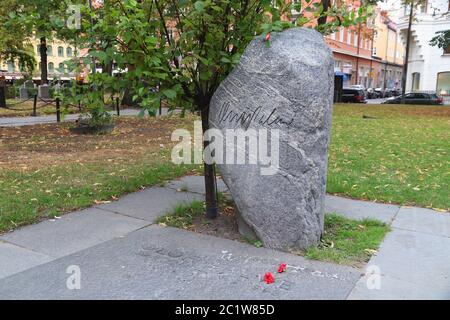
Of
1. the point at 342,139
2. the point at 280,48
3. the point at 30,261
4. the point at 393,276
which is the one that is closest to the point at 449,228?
the point at 393,276

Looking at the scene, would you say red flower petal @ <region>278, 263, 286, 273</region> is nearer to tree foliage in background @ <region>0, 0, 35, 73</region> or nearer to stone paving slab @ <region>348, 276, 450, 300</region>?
stone paving slab @ <region>348, 276, 450, 300</region>

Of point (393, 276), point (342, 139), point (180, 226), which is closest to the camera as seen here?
point (393, 276)

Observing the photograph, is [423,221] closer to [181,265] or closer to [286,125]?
[286,125]

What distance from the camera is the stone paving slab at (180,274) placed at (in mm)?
3516

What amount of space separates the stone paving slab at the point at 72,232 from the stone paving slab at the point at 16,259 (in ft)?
0.27

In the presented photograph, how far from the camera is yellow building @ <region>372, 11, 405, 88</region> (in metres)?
74.1

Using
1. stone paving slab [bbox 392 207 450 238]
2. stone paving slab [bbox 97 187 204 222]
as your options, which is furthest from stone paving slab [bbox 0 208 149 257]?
stone paving slab [bbox 392 207 450 238]

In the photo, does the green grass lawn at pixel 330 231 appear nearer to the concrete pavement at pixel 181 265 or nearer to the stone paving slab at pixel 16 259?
the concrete pavement at pixel 181 265

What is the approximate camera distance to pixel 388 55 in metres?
80.9

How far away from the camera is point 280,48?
4.30 m

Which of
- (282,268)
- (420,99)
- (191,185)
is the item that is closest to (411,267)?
(282,268)

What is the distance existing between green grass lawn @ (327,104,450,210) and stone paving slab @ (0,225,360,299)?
281 cm

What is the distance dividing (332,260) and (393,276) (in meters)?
0.54
